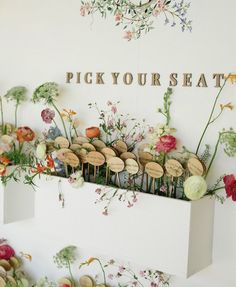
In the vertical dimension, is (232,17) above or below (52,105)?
above

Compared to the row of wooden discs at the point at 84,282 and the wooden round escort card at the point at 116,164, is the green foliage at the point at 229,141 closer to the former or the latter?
the wooden round escort card at the point at 116,164

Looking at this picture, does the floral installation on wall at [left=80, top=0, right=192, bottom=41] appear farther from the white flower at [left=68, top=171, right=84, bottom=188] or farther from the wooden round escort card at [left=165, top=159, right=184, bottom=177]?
the white flower at [left=68, top=171, right=84, bottom=188]

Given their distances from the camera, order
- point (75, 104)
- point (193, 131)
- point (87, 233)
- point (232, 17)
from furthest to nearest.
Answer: point (75, 104), point (87, 233), point (193, 131), point (232, 17)

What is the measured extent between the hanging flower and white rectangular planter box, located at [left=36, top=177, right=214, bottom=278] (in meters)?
0.04

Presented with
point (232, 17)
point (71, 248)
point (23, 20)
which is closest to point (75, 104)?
point (23, 20)

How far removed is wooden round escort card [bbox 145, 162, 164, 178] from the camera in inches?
80.6

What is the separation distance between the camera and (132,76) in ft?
7.48

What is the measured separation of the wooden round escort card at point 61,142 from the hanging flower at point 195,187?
74 centimetres

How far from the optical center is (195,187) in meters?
1.91

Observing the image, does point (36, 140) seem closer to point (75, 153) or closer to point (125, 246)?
point (75, 153)

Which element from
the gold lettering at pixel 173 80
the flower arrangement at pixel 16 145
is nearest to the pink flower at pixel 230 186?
the gold lettering at pixel 173 80

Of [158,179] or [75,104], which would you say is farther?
[75,104]

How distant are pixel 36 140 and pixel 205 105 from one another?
1.09m

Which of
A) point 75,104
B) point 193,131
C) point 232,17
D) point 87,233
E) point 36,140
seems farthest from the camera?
point 36,140
